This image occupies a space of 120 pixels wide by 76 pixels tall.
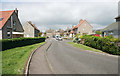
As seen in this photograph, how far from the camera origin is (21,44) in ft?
64.5

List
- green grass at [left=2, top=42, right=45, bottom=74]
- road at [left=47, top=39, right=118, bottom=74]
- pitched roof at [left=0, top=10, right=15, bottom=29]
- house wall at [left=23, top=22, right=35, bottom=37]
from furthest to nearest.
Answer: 1. house wall at [left=23, top=22, right=35, bottom=37]
2. pitched roof at [left=0, top=10, right=15, bottom=29]
3. road at [left=47, top=39, right=118, bottom=74]
4. green grass at [left=2, top=42, right=45, bottom=74]

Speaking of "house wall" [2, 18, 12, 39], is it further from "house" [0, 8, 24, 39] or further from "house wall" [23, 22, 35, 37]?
"house wall" [23, 22, 35, 37]

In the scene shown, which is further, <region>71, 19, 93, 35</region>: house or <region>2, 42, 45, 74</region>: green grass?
<region>71, 19, 93, 35</region>: house

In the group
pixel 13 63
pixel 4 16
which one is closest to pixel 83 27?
pixel 4 16

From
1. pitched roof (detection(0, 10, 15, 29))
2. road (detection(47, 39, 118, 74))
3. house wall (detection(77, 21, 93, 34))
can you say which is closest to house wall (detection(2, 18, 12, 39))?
pitched roof (detection(0, 10, 15, 29))

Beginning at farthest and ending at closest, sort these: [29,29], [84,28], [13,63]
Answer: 1. [84,28]
2. [29,29]
3. [13,63]

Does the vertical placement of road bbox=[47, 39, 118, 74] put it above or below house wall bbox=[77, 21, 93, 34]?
below

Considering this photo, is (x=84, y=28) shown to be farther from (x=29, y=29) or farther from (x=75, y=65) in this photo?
(x=75, y=65)

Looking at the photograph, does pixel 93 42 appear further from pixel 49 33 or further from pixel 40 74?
pixel 49 33

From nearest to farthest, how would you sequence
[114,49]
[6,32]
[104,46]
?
1. [114,49]
2. [104,46]
3. [6,32]

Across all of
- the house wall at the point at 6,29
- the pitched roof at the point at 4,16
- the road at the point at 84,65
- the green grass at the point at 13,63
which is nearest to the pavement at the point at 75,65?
the road at the point at 84,65

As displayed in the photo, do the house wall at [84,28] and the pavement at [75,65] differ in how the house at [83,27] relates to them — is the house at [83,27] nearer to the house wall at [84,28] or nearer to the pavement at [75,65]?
the house wall at [84,28]

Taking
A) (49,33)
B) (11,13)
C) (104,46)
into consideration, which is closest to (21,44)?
(11,13)

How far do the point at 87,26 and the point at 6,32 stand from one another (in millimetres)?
47043
